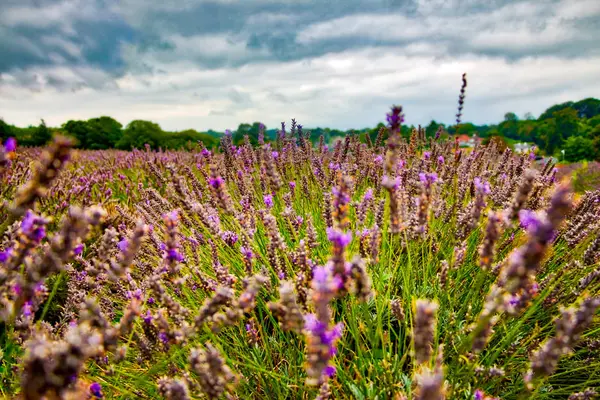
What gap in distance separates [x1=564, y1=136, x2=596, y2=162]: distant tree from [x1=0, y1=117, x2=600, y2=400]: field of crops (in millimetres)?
51308

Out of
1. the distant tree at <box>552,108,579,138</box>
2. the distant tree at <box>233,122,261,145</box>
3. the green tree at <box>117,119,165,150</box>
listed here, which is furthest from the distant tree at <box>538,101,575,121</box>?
the green tree at <box>117,119,165,150</box>

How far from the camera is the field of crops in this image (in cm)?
84

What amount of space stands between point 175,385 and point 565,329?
1.09 m

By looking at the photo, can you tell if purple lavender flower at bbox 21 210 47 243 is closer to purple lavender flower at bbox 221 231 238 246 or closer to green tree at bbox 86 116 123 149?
purple lavender flower at bbox 221 231 238 246

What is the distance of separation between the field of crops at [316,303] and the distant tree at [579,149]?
51308mm

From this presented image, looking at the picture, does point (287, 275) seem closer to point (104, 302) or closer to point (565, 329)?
point (565, 329)

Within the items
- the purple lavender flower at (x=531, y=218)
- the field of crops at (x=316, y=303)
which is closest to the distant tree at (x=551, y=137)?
the field of crops at (x=316, y=303)

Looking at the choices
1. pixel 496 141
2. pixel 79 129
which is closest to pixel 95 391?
pixel 496 141

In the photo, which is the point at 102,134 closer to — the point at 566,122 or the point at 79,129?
the point at 79,129

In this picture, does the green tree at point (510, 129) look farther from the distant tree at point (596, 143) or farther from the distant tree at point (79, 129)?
the distant tree at point (79, 129)

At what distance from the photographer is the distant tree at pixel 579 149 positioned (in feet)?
137

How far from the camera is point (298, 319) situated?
969 mm

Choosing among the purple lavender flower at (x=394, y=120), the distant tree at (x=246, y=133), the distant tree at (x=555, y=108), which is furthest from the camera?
the distant tree at (x=555, y=108)

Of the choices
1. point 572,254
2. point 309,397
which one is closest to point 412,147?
point 572,254
